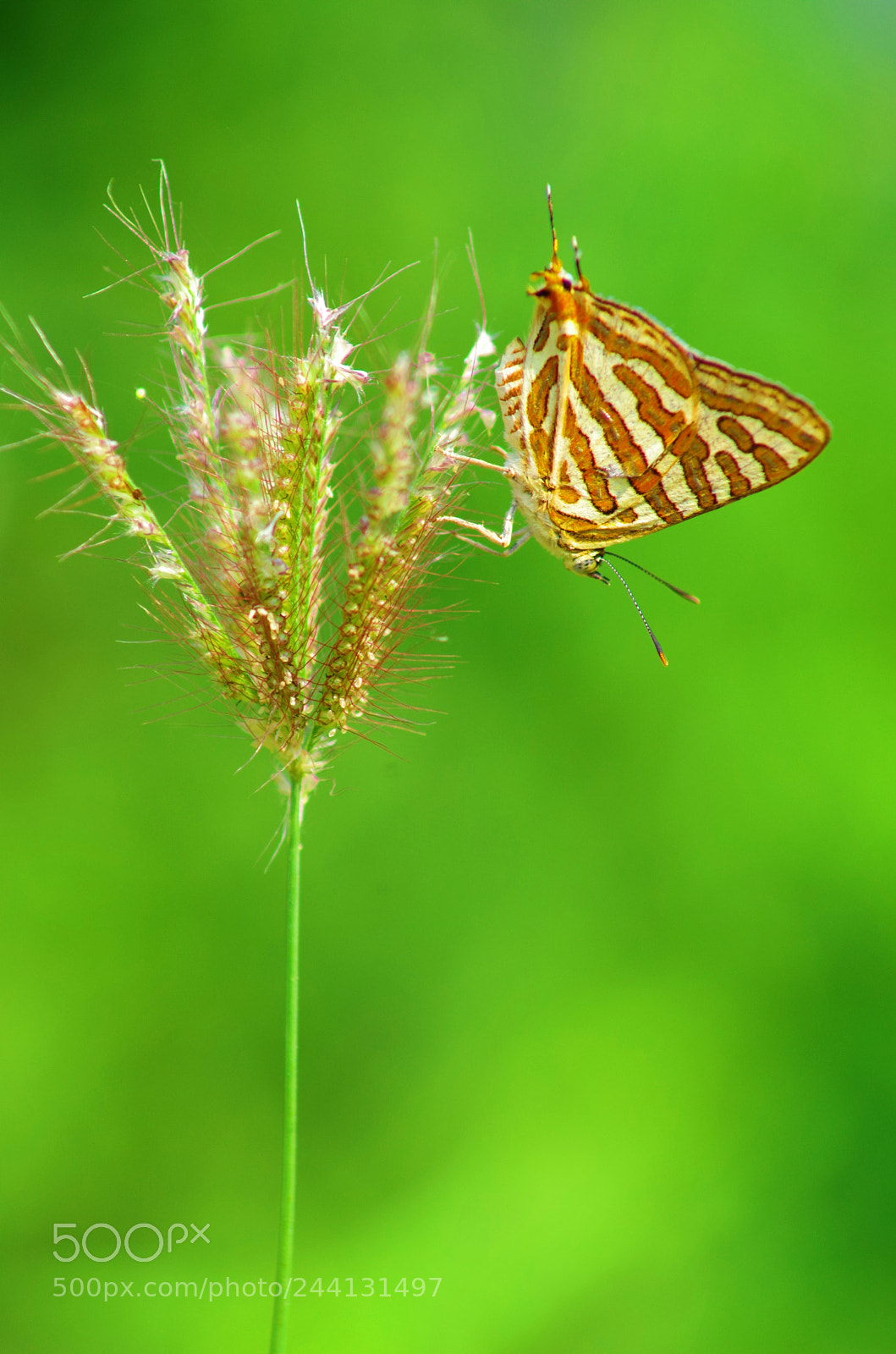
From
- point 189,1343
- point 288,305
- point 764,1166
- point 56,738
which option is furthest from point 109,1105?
point 288,305

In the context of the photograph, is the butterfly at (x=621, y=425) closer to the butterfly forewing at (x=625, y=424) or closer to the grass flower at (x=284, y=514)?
the butterfly forewing at (x=625, y=424)

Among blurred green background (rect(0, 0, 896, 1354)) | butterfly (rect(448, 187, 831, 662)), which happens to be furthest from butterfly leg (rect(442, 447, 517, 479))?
blurred green background (rect(0, 0, 896, 1354))

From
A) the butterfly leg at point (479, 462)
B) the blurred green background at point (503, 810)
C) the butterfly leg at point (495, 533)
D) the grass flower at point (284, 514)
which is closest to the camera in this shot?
the grass flower at point (284, 514)

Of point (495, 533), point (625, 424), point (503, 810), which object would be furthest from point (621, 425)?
point (503, 810)

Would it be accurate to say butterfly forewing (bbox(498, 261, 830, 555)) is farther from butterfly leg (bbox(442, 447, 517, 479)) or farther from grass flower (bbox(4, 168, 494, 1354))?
grass flower (bbox(4, 168, 494, 1354))

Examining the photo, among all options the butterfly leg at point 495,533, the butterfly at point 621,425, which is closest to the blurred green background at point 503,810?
the butterfly leg at point 495,533

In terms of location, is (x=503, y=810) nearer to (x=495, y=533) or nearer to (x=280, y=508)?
(x=495, y=533)
